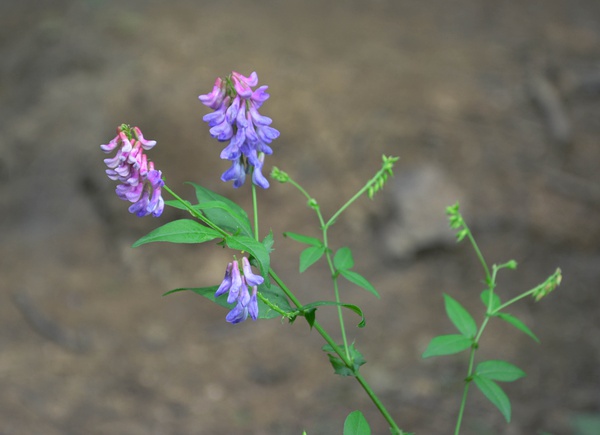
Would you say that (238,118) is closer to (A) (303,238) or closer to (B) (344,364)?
(A) (303,238)

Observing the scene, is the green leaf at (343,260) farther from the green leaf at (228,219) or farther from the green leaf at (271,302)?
the green leaf at (228,219)

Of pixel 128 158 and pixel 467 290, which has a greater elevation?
pixel 467 290

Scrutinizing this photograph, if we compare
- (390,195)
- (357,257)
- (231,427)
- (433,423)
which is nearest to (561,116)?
(390,195)

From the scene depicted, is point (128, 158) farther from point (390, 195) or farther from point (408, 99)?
point (408, 99)

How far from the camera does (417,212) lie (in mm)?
6188

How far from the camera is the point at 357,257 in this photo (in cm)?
620

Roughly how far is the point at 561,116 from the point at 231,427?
415 centimetres

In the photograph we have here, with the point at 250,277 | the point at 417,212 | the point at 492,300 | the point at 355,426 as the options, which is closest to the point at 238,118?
the point at 250,277

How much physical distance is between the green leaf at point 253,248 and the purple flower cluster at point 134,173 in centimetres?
17

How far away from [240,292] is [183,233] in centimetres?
18

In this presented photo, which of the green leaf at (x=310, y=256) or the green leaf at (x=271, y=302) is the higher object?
the green leaf at (x=310, y=256)

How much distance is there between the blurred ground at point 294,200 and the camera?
5234 millimetres

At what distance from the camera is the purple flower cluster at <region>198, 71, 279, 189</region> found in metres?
1.78

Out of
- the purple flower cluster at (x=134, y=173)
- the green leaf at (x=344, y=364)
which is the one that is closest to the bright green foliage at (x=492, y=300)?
the green leaf at (x=344, y=364)
